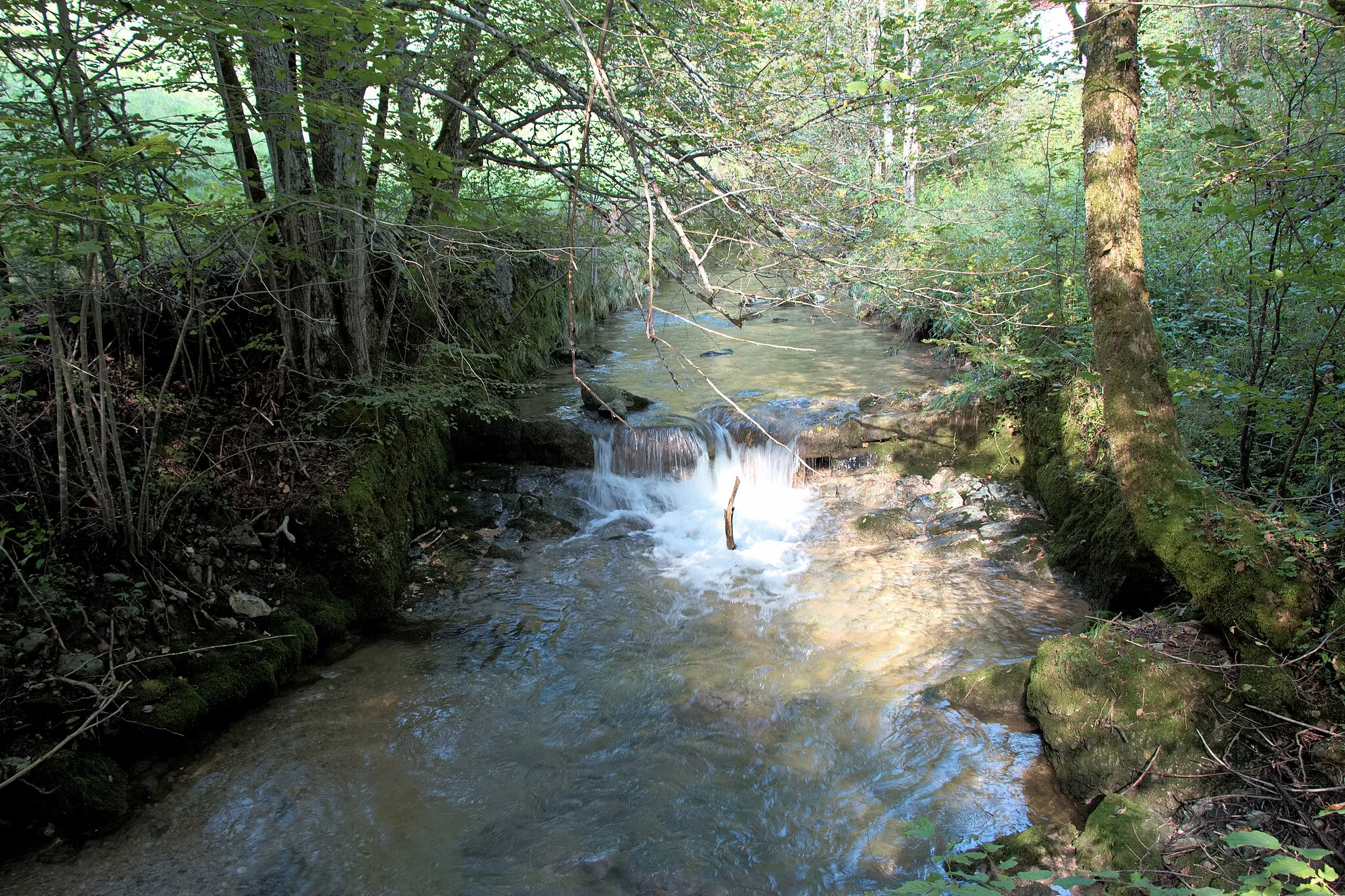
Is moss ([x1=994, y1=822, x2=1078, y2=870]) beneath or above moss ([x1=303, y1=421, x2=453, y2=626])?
beneath

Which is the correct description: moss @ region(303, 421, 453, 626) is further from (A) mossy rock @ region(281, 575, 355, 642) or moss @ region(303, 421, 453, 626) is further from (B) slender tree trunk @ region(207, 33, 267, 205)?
(B) slender tree trunk @ region(207, 33, 267, 205)

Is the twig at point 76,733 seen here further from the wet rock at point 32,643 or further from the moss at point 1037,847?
the moss at point 1037,847

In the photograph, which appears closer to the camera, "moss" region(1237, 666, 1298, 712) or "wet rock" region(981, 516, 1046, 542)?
"moss" region(1237, 666, 1298, 712)

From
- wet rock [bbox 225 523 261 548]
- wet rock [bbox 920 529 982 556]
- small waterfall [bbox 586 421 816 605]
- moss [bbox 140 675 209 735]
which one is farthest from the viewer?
small waterfall [bbox 586 421 816 605]

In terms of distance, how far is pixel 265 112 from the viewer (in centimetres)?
503

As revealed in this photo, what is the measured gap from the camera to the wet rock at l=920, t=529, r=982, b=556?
23.6 feet

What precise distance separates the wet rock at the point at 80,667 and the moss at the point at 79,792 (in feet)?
1.49

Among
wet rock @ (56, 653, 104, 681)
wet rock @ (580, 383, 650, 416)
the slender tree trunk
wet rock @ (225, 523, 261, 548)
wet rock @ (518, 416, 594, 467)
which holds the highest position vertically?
the slender tree trunk

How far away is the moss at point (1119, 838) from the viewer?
338 cm

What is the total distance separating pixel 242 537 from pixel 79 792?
6.98ft

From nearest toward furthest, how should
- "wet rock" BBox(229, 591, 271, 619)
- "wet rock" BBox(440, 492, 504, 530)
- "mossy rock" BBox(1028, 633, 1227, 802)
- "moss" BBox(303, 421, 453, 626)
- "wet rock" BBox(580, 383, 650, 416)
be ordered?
"mossy rock" BBox(1028, 633, 1227, 802) → "wet rock" BBox(229, 591, 271, 619) → "moss" BBox(303, 421, 453, 626) → "wet rock" BBox(440, 492, 504, 530) → "wet rock" BBox(580, 383, 650, 416)

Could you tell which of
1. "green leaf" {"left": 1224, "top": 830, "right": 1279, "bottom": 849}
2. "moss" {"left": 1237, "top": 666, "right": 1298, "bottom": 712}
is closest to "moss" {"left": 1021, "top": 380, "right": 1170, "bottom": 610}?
"moss" {"left": 1237, "top": 666, "right": 1298, "bottom": 712}

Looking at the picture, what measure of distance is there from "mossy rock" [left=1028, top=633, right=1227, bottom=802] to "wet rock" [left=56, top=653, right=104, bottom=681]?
5845 millimetres

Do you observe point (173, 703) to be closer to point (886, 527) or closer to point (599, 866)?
point (599, 866)
